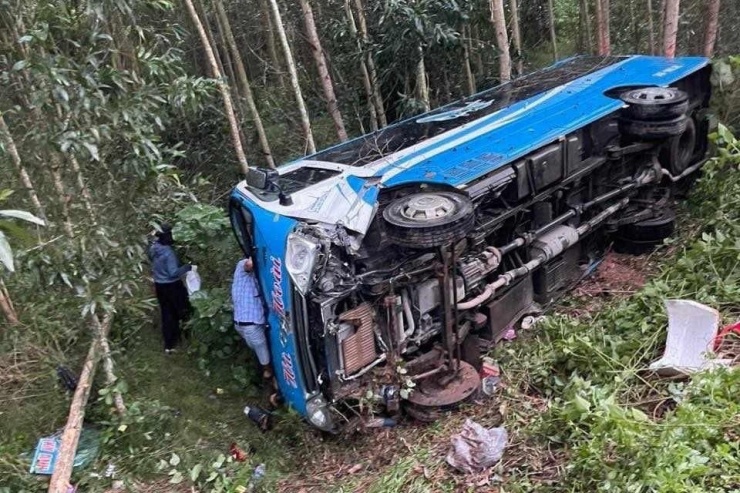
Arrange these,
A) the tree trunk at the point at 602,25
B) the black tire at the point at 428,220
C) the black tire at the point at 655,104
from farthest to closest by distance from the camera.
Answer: the tree trunk at the point at 602,25 → the black tire at the point at 655,104 → the black tire at the point at 428,220

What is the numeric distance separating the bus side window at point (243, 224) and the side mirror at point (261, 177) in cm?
20

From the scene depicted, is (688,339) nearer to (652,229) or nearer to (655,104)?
(652,229)

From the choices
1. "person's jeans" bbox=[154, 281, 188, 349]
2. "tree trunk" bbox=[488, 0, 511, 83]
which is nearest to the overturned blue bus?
"tree trunk" bbox=[488, 0, 511, 83]

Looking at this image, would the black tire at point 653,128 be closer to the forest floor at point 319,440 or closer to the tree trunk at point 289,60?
the forest floor at point 319,440

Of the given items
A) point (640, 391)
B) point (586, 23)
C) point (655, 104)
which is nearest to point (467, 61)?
point (586, 23)

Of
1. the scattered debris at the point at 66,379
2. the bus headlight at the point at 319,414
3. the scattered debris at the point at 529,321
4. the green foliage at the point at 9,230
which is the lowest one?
the scattered debris at the point at 529,321

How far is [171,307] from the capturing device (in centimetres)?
563

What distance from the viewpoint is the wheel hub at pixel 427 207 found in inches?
159

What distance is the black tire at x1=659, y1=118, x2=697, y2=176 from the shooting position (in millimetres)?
6371

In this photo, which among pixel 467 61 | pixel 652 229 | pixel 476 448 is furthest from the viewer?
pixel 467 61

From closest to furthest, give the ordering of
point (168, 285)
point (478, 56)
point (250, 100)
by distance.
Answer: point (168, 285)
point (250, 100)
point (478, 56)

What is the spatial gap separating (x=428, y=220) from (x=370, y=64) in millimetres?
4478

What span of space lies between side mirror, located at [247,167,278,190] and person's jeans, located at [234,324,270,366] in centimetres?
105

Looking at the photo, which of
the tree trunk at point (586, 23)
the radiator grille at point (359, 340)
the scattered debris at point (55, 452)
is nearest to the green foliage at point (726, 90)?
the tree trunk at point (586, 23)
